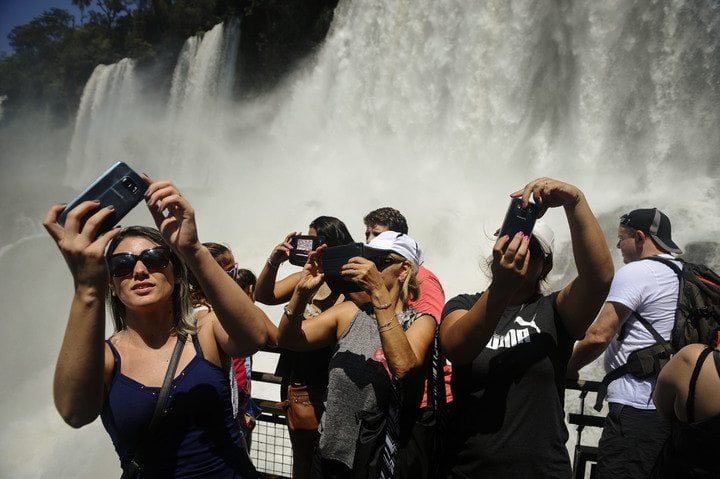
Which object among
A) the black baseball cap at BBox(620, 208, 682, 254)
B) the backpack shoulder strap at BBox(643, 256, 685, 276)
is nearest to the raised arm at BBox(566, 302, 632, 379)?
the backpack shoulder strap at BBox(643, 256, 685, 276)

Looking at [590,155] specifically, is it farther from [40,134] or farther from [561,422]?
[40,134]

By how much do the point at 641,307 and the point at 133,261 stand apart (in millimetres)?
2014

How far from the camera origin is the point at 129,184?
1562 millimetres

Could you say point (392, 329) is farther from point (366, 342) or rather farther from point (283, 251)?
point (283, 251)

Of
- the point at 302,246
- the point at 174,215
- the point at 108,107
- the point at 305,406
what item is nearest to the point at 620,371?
the point at 305,406

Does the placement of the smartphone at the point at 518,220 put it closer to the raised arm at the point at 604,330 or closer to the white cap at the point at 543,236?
the white cap at the point at 543,236

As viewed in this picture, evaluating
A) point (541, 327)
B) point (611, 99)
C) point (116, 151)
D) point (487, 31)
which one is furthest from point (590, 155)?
point (116, 151)

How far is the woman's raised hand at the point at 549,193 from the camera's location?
181 centimetres

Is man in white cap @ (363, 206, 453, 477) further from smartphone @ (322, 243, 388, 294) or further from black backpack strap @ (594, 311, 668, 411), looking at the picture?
black backpack strap @ (594, 311, 668, 411)

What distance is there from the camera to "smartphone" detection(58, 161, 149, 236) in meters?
1.48

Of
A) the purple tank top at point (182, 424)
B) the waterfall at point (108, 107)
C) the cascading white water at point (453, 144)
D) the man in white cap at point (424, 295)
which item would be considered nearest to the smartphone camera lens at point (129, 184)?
the purple tank top at point (182, 424)

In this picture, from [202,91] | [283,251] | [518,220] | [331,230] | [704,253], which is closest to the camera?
[518,220]

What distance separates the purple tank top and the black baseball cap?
1.94 m

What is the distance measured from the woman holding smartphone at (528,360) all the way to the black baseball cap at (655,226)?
851 millimetres
